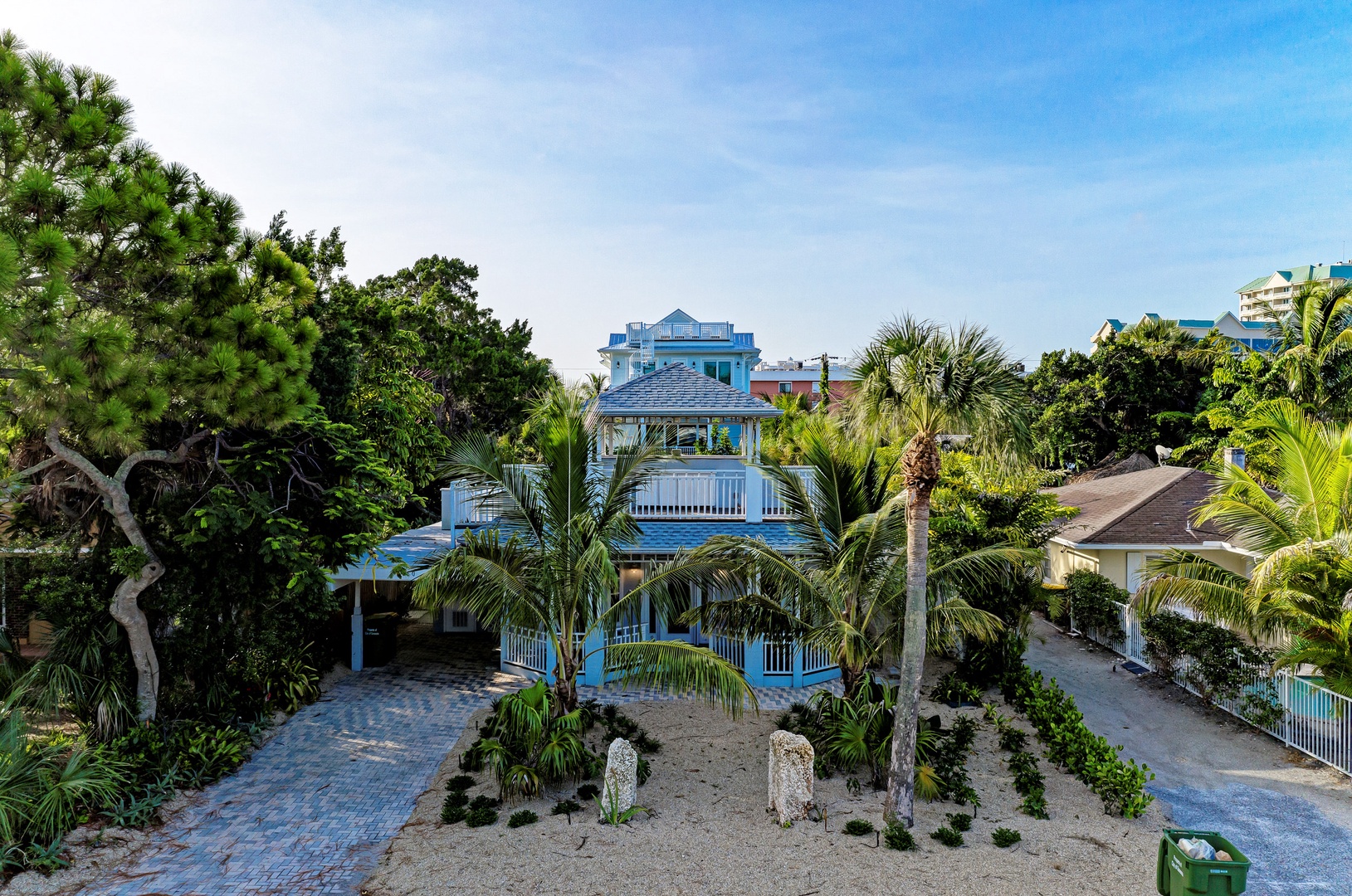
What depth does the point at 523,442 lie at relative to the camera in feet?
81.7

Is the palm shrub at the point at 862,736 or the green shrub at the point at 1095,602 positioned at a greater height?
the green shrub at the point at 1095,602

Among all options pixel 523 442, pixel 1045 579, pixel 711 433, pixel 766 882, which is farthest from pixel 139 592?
pixel 1045 579

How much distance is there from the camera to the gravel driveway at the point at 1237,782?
774 cm

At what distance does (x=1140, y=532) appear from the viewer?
1723cm

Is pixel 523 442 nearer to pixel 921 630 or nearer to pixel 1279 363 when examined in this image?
pixel 921 630

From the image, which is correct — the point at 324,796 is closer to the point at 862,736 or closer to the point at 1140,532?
the point at 862,736

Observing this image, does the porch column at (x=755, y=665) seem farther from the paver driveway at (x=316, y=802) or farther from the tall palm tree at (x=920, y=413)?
the tall palm tree at (x=920, y=413)

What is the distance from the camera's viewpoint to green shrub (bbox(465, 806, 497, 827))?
859 cm

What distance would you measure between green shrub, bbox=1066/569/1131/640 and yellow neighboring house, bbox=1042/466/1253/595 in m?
0.67

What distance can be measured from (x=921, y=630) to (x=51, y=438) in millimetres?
10151

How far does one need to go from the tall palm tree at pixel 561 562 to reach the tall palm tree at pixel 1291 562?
282 inches

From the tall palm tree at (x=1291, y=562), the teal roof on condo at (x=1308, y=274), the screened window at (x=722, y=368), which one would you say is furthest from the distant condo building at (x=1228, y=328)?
the tall palm tree at (x=1291, y=562)

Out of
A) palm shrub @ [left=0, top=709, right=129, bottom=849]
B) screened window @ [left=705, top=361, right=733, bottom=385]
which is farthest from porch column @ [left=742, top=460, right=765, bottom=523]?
screened window @ [left=705, top=361, right=733, bottom=385]

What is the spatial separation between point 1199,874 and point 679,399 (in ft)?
33.2
